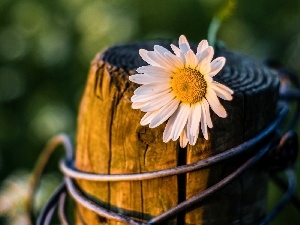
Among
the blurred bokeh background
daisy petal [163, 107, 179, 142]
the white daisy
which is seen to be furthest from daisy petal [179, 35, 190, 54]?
the blurred bokeh background

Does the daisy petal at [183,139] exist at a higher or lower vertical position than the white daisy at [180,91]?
lower

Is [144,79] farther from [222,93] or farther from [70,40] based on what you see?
[70,40]

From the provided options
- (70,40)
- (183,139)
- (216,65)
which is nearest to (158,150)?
(183,139)

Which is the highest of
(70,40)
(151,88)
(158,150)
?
(70,40)

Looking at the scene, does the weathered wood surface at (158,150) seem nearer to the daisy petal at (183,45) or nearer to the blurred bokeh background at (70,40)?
the daisy petal at (183,45)

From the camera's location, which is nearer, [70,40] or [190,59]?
[190,59]

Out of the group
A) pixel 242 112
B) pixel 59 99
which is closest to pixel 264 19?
pixel 59 99

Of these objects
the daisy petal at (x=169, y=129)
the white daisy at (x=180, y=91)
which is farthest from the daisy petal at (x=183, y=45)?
the daisy petal at (x=169, y=129)

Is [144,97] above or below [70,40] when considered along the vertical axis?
below
